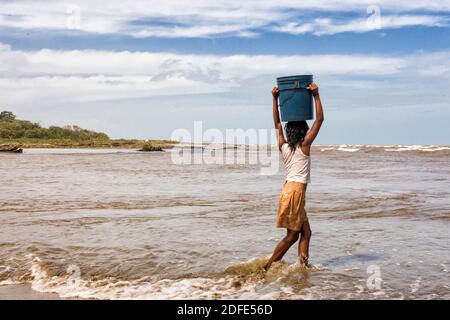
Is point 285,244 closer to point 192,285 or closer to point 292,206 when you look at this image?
point 292,206

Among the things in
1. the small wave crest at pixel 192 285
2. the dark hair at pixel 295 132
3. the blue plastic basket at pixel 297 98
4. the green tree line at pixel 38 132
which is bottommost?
the small wave crest at pixel 192 285

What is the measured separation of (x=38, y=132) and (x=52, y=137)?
2.20 meters

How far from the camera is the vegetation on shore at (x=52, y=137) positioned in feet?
215

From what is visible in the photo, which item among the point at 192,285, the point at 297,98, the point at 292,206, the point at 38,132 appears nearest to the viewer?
the point at 192,285

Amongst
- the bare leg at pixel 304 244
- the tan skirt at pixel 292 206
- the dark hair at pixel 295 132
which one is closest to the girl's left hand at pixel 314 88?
the dark hair at pixel 295 132

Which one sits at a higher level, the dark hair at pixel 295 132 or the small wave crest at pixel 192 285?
the dark hair at pixel 295 132

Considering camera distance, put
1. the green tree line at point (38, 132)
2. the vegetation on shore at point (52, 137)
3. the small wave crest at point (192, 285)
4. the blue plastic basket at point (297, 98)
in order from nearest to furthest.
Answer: the small wave crest at point (192, 285), the blue plastic basket at point (297, 98), the vegetation on shore at point (52, 137), the green tree line at point (38, 132)

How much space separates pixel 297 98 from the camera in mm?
5434

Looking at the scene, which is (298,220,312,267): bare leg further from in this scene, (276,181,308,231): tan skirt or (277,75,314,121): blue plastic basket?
(277,75,314,121): blue plastic basket

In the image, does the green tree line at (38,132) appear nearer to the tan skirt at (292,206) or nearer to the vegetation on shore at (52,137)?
the vegetation on shore at (52,137)

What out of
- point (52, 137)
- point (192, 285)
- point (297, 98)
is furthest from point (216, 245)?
point (52, 137)

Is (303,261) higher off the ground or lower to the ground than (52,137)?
lower

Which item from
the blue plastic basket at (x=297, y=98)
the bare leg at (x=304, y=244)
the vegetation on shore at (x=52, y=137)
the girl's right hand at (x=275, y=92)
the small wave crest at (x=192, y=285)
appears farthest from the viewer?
the vegetation on shore at (x=52, y=137)

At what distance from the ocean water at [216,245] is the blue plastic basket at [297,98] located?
183 centimetres
